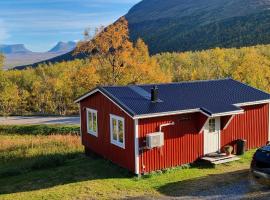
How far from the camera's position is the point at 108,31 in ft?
135

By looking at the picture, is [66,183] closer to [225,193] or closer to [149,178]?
[149,178]

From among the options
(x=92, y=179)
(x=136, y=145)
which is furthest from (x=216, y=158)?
(x=92, y=179)

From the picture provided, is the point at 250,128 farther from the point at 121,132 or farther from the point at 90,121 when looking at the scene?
the point at 90,121

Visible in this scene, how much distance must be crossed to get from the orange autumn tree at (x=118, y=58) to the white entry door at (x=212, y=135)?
21.0 m

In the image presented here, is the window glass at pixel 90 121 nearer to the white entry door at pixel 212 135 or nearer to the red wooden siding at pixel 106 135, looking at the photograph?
the red wooden siding at pixel 106 135

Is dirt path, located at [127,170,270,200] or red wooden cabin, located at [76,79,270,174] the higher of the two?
red wooden cabin, located at [76,79,270,174]

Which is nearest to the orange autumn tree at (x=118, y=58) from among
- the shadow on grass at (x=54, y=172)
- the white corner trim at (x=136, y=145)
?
the shadow on grass at (x=54, y=172)

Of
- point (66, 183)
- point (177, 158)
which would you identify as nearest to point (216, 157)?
point (177, 158)

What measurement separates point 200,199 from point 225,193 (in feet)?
3.92

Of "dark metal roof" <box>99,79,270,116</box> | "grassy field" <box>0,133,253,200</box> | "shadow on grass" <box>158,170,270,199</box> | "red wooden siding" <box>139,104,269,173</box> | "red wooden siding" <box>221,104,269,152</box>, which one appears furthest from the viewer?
"red wooden siding" <box>221,104,269,152</box>

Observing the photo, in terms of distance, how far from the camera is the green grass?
36812mm

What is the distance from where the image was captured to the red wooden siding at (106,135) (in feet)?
59.4

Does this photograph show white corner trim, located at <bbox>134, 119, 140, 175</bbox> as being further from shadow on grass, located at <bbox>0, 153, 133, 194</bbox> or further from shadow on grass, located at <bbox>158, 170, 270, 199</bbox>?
shadow on grass, located at <bbox>158, 170, 270, 199</bbox>

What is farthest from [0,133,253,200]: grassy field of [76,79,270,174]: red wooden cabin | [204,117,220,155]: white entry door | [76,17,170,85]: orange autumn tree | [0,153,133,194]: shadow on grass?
[76,17,170,85]: orange autumn tree
